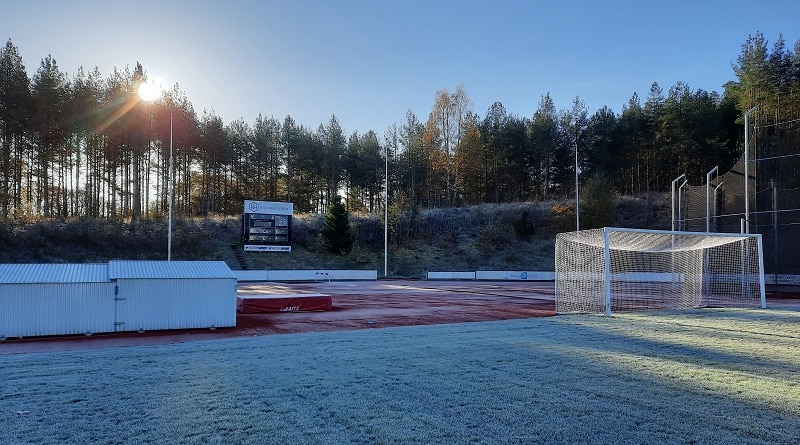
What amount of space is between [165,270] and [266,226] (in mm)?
32207

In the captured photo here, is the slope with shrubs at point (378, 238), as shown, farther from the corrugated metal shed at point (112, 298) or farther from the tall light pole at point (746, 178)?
the corrugated metal shed at point (112, 298)

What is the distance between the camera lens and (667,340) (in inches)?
455

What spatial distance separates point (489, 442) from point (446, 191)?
65.9m

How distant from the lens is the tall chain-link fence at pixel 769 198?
1136 inches

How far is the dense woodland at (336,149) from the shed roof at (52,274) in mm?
34018

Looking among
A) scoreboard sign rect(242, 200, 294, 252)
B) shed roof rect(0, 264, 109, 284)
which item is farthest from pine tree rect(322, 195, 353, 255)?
shed roof rect(0, 264, 109, 284)

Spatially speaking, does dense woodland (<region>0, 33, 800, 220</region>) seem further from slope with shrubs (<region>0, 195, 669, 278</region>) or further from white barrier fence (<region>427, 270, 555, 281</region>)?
white barrier fence (<region>427, 270, 555, 281</region>)

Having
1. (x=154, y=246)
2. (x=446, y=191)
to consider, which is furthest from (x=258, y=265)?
(x=446, y=191)

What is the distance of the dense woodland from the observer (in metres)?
48.5

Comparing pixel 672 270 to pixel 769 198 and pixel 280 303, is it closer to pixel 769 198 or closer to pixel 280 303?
pixel 769 198

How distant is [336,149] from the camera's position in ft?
219

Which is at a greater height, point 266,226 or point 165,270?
point 266,226

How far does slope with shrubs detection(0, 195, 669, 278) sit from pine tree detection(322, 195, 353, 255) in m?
0.72

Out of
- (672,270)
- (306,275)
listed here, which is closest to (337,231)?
(306,275)
